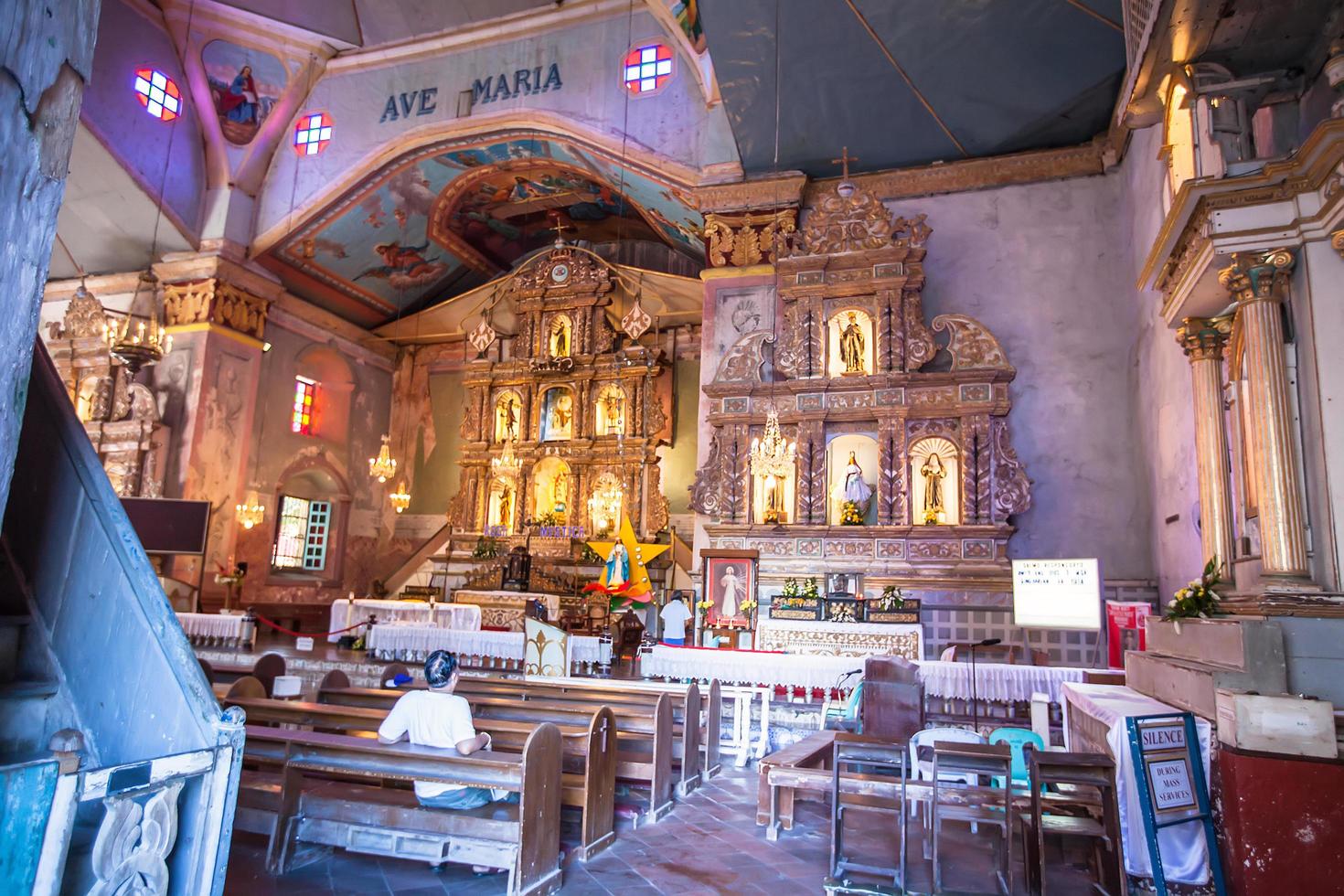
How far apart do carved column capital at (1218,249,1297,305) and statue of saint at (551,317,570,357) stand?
14.9 meters

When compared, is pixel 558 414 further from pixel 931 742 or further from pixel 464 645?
pixel 931 742

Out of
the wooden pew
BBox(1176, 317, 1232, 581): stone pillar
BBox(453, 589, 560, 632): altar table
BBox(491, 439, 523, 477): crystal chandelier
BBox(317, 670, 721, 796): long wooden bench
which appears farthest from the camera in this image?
BBox(491, 439, 523, 477): crystal chandelier

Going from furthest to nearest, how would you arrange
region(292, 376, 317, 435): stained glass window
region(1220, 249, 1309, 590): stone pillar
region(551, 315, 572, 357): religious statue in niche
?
region(551, 315, 572, 357): religious statue in niche → region(292, 376, 317, 435): stained glass window → region(1220, 249, 1309, 590): stone pillar

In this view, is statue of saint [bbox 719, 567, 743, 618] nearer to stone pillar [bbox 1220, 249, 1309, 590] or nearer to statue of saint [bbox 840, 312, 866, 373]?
statue of saint [bbox 840, 312, 866, 373]

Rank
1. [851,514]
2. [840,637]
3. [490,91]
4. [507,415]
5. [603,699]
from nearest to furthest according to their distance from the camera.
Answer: [603,699] < [840,637] < [851,514] < [490,91] < [507,415]

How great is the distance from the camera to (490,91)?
52.0ft

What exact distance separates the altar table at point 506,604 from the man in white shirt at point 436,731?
8.90 metres

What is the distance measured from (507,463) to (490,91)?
707cm

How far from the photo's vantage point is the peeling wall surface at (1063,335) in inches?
465

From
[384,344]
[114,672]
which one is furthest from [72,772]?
[384,344]

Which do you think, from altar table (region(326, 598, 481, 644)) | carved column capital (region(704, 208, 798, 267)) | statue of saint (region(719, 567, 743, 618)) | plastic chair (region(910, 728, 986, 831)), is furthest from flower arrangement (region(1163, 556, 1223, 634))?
altar table (region(326, 598, 481, 644))

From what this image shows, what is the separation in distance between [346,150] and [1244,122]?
15.3 meters

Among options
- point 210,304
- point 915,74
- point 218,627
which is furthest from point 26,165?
point 210,304

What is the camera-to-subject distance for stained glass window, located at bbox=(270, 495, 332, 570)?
696 inches
